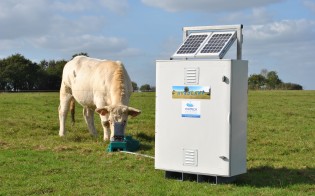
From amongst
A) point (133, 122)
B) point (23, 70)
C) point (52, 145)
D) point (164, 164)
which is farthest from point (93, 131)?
point (23, 70)

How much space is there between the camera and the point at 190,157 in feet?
31.9

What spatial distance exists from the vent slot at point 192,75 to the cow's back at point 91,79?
547 centimetres

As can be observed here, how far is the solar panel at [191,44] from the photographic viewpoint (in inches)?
391

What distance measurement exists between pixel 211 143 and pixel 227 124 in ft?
1.53

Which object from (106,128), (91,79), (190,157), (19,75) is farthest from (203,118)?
(19,75)

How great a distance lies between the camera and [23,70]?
8988cm

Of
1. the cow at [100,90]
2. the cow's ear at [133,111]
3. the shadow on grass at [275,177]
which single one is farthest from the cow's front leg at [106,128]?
the shadow on grass at [275,177]

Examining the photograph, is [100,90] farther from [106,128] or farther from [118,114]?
[118,114]

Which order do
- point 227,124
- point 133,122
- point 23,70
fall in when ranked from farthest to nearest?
point 23,70 → point 133,122 → point 227,124

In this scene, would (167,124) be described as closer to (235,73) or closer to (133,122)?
(235,73)

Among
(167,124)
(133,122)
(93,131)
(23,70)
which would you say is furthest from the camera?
(23,70)

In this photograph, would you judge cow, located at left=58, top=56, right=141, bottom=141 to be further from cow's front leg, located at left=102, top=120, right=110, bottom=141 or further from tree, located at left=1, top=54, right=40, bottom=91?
tree, located at left=1, top=54, right=40, bottom=91

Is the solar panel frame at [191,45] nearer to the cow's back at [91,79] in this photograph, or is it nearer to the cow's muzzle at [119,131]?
the cow's muzzle at [119,131]

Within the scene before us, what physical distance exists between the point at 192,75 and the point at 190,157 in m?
1.51
